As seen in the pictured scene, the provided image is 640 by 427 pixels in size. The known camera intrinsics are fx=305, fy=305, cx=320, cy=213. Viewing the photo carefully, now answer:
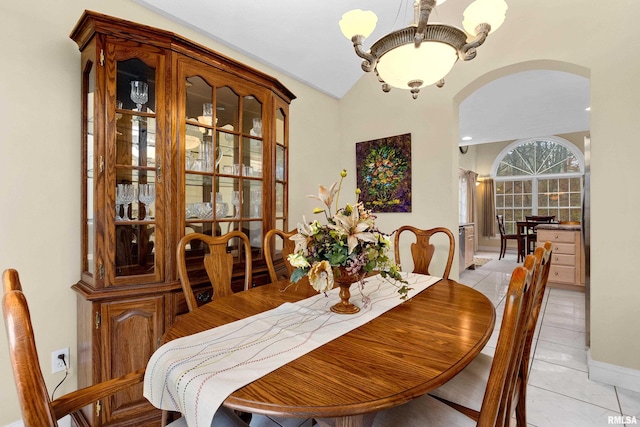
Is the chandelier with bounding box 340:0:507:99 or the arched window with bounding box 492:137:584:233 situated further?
the arched window with bounding box 492:137:584:233

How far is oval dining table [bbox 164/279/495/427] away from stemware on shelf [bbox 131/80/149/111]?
1195 mm

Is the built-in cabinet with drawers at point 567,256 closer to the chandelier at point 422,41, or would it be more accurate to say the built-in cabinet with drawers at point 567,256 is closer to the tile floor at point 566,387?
the tile floor at point 566,387

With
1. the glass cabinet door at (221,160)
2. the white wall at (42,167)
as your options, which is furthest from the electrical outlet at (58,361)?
the glass cabinet door at (221,160)

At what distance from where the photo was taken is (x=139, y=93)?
5.57 feet

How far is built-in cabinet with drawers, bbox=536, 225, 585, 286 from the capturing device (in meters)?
4.19

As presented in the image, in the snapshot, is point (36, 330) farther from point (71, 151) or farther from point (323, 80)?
point (323, 80)

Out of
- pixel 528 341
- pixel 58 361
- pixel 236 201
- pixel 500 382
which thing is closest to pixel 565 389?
pixel 528 341

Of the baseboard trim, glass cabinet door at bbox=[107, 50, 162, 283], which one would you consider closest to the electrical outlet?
glass cabinet door at bbox=[107, 50, 162, 283]

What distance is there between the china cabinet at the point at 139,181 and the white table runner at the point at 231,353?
782mm

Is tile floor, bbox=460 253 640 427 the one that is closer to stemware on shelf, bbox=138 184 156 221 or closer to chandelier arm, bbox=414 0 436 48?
chandelier arm, bbox=414 0 436 48

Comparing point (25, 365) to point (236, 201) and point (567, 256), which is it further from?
point (567, 256)

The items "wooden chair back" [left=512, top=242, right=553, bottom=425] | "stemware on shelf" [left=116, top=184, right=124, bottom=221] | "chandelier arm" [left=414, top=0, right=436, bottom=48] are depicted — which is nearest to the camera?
"wooden chair back" [left=512, top=242, right=553, bottom=425]

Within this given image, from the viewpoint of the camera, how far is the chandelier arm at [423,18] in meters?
1.24

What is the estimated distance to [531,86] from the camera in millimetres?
3562
